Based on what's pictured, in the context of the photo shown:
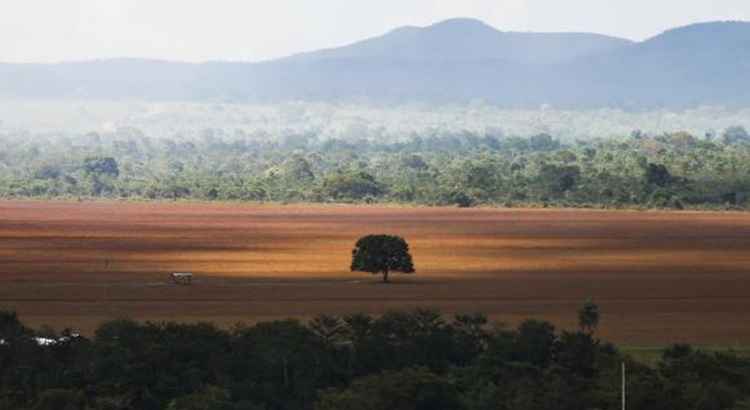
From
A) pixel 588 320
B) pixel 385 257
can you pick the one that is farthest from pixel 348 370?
pixel 385 257

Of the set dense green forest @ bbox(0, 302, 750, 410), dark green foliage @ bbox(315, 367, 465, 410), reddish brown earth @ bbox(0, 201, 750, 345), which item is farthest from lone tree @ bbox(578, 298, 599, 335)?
dark green foliage @ bbox(315, 367, 465, 410)

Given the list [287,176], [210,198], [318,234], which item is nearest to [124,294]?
[318,234]

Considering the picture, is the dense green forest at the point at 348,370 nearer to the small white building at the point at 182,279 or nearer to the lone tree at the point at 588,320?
the lone tree at the point at 588,320

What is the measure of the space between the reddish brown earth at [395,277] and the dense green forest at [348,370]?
33.4 ft

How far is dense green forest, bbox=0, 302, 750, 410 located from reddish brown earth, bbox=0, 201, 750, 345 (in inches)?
401

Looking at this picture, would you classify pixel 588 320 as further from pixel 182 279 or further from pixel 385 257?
pixel 182 279

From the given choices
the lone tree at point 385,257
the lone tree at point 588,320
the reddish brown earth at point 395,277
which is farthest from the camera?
the lone tree at point 385,257

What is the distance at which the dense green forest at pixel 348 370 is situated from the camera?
3741 cm

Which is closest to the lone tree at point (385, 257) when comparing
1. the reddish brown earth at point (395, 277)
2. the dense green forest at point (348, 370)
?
the reddish brown earth at point (395, 277)

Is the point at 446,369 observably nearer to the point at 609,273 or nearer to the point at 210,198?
the point at 609,273

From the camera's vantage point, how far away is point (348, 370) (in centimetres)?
4241

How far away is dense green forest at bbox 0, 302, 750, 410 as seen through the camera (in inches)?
1473

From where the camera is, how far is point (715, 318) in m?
60.6

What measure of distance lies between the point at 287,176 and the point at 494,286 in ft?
378
